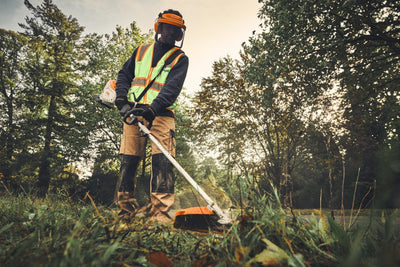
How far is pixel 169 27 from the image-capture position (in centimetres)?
303

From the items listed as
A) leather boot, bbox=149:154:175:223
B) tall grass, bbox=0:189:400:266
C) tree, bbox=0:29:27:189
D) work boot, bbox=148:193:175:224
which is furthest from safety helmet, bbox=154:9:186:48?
tree, bbox=0:29:27:189

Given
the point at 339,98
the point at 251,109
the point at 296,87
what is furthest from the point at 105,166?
the point at 339,98

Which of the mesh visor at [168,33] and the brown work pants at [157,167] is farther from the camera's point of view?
the mesh visor at [168,33]

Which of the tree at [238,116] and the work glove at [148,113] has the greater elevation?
the tree at [238,116]

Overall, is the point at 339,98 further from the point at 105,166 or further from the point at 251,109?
the point at 105,166

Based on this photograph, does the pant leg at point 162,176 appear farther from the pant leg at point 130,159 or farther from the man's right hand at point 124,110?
the man's right hand at point 124,110

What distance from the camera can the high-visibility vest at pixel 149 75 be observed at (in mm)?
2793

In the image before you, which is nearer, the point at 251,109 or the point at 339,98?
the point at 339,98

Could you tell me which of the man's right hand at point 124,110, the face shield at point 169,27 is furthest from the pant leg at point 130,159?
the face shield at point 169,27

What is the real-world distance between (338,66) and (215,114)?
5.70 m

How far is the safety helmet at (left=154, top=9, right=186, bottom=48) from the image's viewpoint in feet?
9.80

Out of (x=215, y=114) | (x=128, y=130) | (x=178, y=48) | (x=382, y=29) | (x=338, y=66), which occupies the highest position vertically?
(x=382, y=29)

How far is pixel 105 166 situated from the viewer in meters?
14.8

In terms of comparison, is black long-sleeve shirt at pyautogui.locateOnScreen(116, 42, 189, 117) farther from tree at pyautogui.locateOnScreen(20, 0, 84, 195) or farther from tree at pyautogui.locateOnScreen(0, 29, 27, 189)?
tree at pyautogui.locateOnScreen(0, 29, 27, 189)
